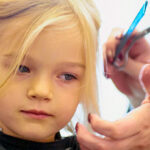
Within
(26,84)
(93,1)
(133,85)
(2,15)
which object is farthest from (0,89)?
(133,85)

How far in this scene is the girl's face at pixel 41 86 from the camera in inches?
23.2

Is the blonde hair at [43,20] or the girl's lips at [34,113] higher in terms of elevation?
the blonde hair at [43,20]

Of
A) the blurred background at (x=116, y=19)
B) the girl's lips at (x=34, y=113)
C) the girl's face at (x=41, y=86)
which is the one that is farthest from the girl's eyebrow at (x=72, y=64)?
the blurred background at (x=116, y=19)

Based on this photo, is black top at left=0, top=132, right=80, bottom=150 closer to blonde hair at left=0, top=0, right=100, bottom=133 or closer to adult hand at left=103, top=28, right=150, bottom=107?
blonde hair at left=0, top=0, right=100, bottom=133

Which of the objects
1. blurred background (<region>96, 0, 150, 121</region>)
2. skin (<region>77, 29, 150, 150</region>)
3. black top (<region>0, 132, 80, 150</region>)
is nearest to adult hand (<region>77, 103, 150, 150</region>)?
skin (<region>77, 29, 150, 150</region>)

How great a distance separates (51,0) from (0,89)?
0.24m

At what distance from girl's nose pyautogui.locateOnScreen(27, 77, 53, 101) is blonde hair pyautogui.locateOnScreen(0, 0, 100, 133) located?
0.06 meters

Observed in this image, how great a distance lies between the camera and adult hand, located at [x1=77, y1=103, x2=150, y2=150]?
1.90 ft

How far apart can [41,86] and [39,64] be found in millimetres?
49

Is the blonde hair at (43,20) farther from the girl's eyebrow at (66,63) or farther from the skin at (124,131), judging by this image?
the skin at (124,131)

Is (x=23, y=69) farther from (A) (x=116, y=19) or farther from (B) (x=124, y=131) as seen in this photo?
(A) (x=116, y=19)

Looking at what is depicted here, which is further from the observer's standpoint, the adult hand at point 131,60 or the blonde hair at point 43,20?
the adult hand at point 131,60

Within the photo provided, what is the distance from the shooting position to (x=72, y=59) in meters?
0.63

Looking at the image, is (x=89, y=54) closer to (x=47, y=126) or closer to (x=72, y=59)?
(x=72, y=59)
